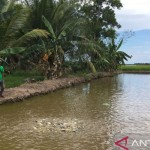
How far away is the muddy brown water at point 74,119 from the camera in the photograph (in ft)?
29.4

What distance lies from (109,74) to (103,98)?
16831 mm

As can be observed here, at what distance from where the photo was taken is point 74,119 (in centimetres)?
1190

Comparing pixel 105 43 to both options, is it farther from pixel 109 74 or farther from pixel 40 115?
pixel 40 115

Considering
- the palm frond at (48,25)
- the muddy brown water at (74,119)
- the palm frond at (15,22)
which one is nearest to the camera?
the muddy brown water at (74,119)

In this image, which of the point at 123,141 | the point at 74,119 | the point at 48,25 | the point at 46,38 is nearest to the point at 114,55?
the point at 46,38

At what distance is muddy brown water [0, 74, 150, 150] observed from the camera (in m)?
8.97

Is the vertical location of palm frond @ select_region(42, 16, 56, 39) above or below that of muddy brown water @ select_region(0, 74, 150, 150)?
above

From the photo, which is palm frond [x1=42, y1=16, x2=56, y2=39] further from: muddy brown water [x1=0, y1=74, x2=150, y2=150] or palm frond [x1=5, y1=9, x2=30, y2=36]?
muddy brown water [x1=0, y1=74, x2=150, y2=150]

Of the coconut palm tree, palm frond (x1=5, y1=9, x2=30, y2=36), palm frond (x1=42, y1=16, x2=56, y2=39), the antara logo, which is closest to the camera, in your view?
the antara logo

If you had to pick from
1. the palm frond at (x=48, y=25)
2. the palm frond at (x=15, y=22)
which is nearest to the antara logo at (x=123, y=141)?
the palm frond at (x=15, y=22)

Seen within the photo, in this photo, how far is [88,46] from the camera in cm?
2480

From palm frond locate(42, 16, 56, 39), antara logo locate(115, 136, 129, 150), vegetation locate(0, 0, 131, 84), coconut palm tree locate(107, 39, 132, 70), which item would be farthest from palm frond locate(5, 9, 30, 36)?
coconut palm tree locate(107, 39, 132, 70)

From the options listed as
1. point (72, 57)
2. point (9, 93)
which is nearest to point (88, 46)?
point (72, 57)

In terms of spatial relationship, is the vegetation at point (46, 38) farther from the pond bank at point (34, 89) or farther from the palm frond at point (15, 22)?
the pond bank at point (34, 89)
